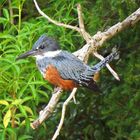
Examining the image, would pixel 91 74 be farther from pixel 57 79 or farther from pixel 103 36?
pixel 103 36

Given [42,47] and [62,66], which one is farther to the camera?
[42,47]

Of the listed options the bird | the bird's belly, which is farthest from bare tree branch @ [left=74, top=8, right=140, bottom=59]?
the bird's belly

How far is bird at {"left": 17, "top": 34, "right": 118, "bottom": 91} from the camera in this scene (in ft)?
12.3

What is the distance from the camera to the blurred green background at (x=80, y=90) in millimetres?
4262

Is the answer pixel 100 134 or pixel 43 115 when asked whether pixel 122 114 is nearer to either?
pixel 100 134

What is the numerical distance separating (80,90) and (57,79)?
4.02ft

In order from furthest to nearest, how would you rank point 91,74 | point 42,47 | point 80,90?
point 80,90, point 42,47, point 91,74

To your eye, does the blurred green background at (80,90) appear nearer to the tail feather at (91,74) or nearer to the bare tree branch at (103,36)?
the bare tree branch at (103,36)

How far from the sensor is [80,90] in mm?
5051

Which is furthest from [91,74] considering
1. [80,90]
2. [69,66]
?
[80,90]

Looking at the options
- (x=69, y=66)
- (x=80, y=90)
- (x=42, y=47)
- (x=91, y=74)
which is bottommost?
(x=80, y=90)

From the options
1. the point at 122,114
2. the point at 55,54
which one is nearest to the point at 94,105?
the point at 122,114

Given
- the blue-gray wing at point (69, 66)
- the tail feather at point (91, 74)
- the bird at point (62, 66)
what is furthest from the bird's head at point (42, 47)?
the tail feather at point (91, 74)

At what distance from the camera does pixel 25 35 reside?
4445 millimetres
